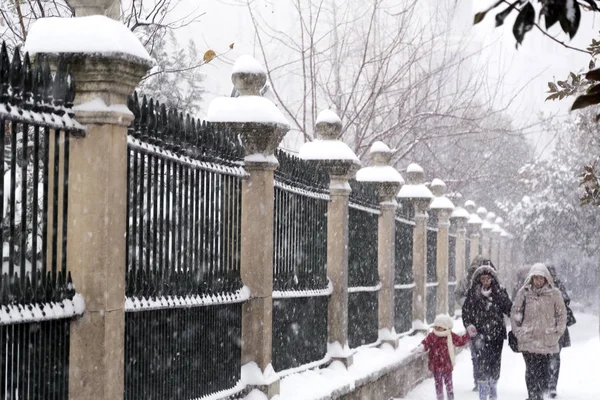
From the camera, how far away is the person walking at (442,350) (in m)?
11.5

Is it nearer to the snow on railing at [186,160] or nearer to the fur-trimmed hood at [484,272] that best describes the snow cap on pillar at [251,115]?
the snow on railing at [186,160]

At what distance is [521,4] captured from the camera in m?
2.36

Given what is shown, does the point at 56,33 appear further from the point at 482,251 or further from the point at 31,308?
the point at 482,251

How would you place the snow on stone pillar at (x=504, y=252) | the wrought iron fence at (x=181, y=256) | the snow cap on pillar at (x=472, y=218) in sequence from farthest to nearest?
the snow on stone pillar at (x=504, y=252) → the snow cap on pillar at (x=472, y=218) → the wrought iron fence at (x=181, y=256)

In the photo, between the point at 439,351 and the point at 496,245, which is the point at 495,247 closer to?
the point at 496,245

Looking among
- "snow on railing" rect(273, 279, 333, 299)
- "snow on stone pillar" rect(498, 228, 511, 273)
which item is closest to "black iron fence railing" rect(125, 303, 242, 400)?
"snow on railing" rect(273, 279, 333, 299)

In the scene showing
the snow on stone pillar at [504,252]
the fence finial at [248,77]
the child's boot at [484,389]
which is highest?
the fence finial at [248,77]

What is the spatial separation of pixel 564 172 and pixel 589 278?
5.49 meters

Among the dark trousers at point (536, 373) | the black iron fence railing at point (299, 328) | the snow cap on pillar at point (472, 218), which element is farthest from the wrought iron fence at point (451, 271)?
the black iron fence railing at point (299, 328)

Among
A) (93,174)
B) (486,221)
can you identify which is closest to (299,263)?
(93,174)

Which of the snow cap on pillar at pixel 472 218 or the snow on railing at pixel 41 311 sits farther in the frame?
the snow cap on pillar at pixel 472 218

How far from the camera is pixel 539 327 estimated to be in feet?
35.8

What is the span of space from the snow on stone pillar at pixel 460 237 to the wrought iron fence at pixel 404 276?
5693 millimetres

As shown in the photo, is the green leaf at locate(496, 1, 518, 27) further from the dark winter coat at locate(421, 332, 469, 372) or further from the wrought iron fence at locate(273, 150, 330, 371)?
the dark winter coat at locate(421, 332, 469, 372)
